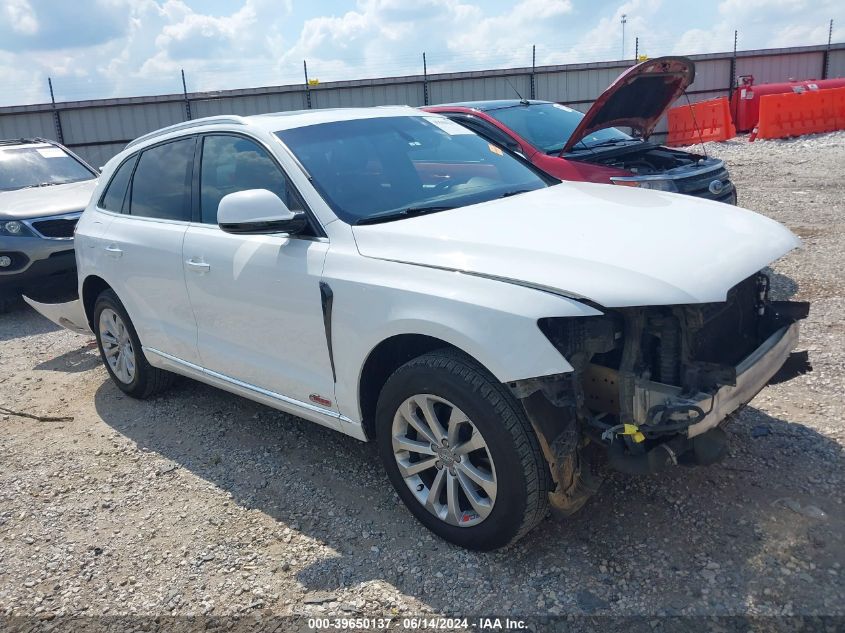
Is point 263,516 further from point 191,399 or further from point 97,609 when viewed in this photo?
point 191,399

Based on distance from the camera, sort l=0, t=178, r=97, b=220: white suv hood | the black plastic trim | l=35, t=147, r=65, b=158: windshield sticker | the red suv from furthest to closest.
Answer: l=35, t=147, r=65, b=158: windshield sticker → l=0, t=178, r=97, b=220: white suv hood → the red suv → the black plastic trim

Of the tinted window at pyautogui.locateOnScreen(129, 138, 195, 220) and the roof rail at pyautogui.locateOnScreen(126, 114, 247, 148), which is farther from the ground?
the roof rail at pyautogui.locateOnScreen(126, 114, 247, 148)

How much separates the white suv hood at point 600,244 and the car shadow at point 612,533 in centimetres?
111

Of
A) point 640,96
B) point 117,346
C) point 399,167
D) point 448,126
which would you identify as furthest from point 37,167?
point 640,96

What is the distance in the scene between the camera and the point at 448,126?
4.52 m

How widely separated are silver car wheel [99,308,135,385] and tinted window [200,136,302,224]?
1421mm

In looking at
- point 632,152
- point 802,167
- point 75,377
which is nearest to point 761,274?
point 632,152

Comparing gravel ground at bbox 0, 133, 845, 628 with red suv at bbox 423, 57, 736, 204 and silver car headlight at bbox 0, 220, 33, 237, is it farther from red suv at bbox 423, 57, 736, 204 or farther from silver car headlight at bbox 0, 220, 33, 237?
silver car headlight at bbox 0, 220, 33, 237

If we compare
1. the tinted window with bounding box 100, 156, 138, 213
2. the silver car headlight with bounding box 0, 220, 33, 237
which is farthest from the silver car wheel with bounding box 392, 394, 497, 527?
the silver car headlight with bounding box 0, 220, 33, 237

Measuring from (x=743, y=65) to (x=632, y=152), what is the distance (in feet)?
59.8

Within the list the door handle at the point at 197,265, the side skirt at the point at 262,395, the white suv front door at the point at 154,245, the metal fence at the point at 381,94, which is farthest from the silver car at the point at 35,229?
the metal fence at the point at 381,94

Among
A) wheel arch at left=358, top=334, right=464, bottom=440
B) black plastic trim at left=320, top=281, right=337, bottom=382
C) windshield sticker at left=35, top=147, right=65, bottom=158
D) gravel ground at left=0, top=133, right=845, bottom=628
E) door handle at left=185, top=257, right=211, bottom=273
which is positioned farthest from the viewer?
windshield sticker at left=35, top=147, right=65, bottom=158

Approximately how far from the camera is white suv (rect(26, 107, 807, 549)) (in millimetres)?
2750

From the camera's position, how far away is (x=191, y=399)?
17.2ft
